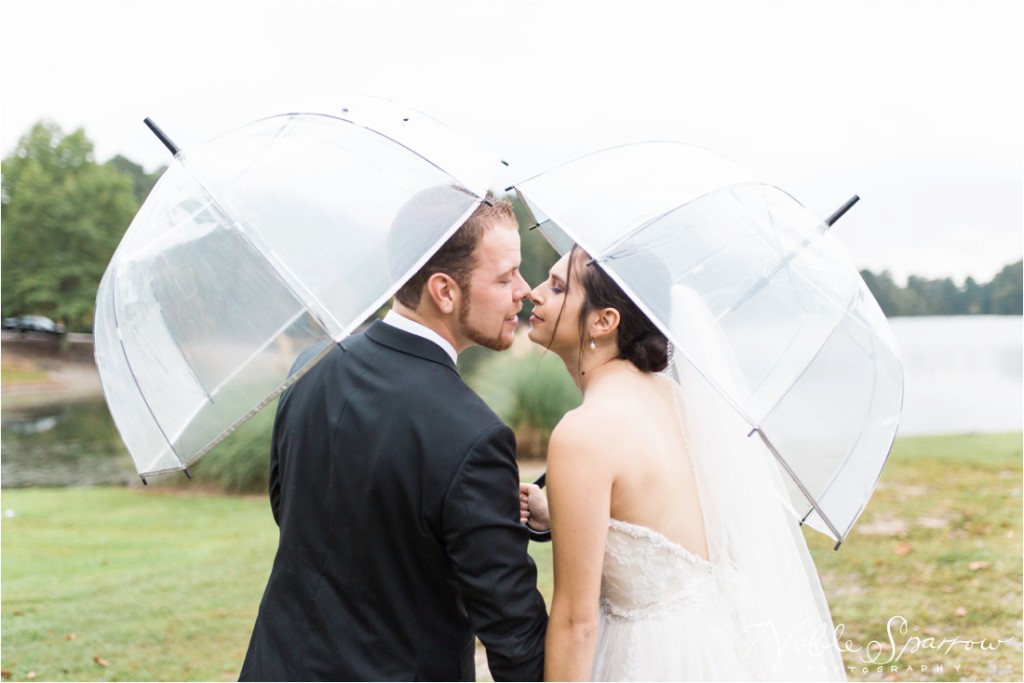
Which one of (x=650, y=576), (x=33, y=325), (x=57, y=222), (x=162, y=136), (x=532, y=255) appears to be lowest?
(x=33, y=325)

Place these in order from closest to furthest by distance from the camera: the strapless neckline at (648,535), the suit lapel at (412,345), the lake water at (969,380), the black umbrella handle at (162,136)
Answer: the suit lapel at (412,345), the black umbrella handle at (162,136), the strapless neckline at (648,535), the lake water at (969,380)

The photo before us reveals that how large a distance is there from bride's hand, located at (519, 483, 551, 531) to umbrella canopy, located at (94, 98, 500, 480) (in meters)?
1.03

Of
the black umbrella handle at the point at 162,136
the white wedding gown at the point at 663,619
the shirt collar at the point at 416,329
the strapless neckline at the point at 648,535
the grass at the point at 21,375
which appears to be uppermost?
the black umbrella handle at the point at 162,136

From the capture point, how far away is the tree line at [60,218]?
2488 centimetres

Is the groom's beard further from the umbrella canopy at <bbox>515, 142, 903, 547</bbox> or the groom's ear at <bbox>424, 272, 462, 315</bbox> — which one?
the umbrella canopy at <bbox>515, 142, 903, 547</bbox>

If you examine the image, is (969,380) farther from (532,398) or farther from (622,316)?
(622,316)

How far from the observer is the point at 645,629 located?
2.71 meters

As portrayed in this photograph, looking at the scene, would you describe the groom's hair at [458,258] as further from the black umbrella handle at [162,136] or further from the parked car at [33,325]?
the parked car at [33,325]

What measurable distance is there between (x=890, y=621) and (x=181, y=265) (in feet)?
17.6

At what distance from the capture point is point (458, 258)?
2.39 metres

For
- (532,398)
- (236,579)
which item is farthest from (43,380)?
(236,579)

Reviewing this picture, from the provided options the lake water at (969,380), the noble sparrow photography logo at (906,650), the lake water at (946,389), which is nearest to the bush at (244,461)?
the lake water at (946,389)

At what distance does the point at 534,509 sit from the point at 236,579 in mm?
5288

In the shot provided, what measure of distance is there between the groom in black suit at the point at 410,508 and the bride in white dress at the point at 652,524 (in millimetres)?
196
